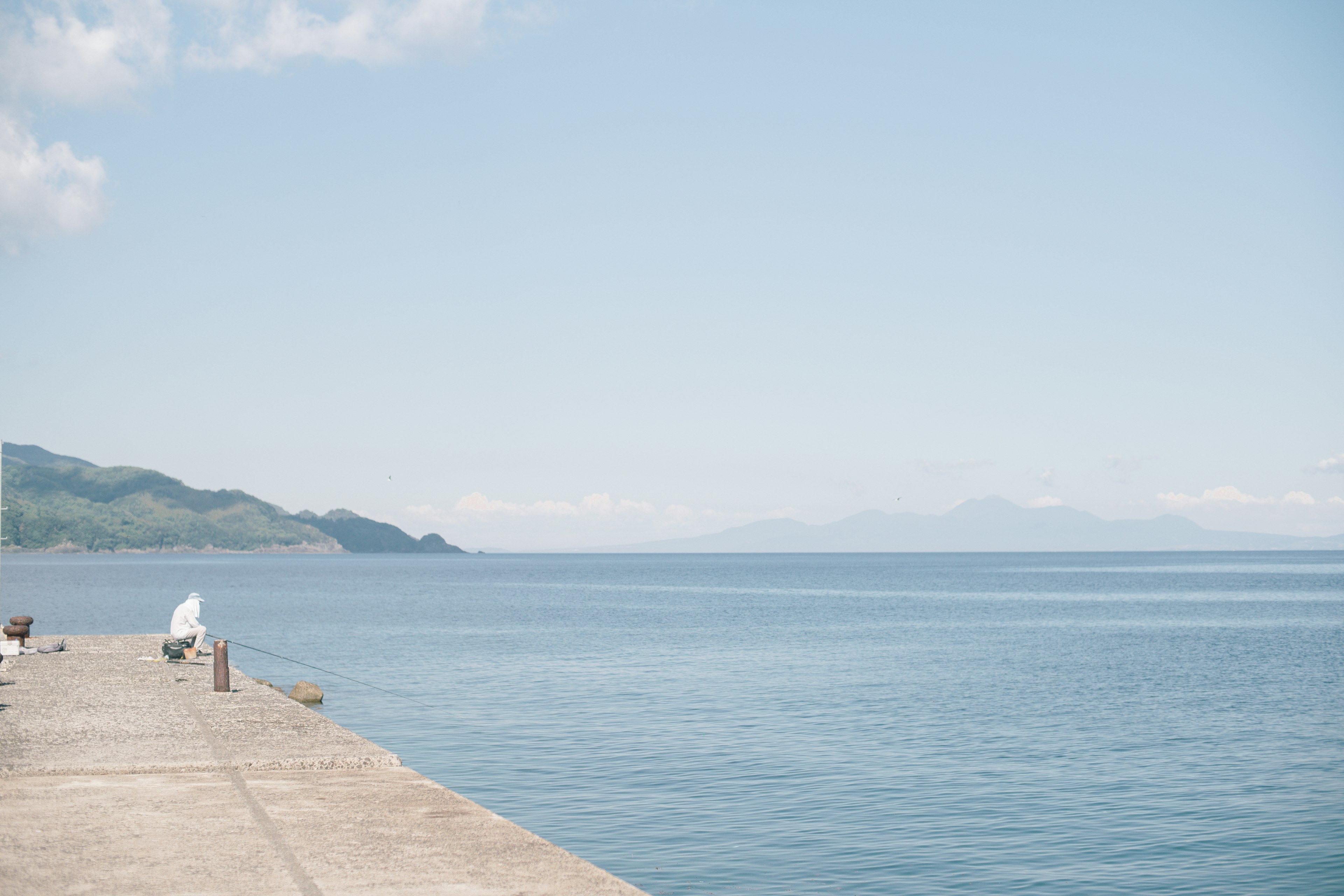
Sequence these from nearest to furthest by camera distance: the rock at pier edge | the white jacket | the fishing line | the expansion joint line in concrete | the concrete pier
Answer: the expansion joint line in concrete, the concrete pier, the white jacket, the fishing line, the rock at pier edge

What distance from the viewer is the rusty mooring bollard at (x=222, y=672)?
2311cm

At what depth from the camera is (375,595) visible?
11069 centimetres

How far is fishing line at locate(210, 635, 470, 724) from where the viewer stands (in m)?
30.2

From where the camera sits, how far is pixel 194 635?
29312 mm

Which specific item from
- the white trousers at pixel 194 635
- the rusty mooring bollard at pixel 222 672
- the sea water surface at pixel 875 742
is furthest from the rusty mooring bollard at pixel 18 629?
the rusty mooring bollard at pixel 222 672

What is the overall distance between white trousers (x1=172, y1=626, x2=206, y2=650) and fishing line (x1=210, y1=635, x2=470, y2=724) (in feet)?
2.54

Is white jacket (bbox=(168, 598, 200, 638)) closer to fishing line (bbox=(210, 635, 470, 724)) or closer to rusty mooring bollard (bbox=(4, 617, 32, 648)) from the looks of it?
fishing line (bbox=(210, 635, 470, 724))

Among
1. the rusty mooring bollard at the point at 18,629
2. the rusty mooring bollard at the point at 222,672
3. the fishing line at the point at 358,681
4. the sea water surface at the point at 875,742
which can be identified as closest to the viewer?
the sea water surface at the point at 875,742

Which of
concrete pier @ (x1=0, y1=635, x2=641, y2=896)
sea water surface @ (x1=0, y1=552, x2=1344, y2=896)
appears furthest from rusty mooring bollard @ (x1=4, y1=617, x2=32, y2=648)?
concrete pier @ (x1=0, y1=635, x2=641, y2=896)

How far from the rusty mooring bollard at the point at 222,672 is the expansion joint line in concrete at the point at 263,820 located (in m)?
4.35

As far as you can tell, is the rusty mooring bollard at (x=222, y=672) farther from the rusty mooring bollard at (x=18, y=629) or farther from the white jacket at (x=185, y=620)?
the rusty mooring bollard at (x=18, y=629)

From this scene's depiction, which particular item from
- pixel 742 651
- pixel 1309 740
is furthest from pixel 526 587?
pixel 1309 740

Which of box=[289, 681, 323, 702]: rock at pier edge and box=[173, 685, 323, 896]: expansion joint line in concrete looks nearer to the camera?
box=[173, 685, 323, 896]: expansion joint line in concrete

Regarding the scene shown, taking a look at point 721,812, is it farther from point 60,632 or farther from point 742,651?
point 60,632
